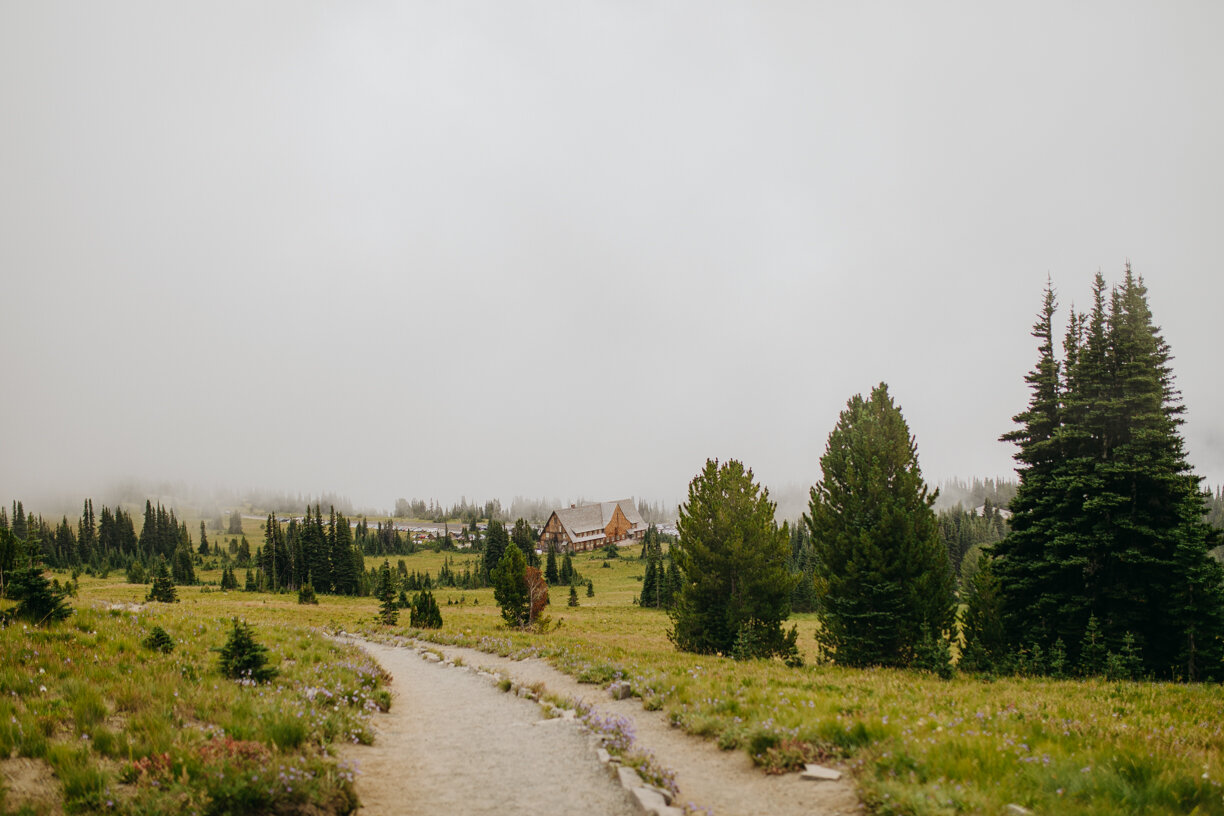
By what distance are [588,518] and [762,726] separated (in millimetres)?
168991

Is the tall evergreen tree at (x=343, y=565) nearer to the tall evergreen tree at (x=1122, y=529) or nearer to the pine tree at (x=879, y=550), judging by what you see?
the pine tree at (x=879, y=550)

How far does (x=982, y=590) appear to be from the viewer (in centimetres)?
2522

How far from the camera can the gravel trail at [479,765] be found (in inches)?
275

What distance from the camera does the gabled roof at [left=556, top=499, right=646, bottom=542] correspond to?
551 feet

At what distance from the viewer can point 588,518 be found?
573ft

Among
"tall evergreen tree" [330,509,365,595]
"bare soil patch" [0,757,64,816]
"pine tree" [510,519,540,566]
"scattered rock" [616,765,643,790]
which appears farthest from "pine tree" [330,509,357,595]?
"scattered rock" [616,765,643,790]

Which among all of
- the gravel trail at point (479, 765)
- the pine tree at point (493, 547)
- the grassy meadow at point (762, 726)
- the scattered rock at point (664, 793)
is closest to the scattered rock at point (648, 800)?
the scattered rock at point (664, 793)

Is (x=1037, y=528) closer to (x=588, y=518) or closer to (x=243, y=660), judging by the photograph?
(x=243, y=660)

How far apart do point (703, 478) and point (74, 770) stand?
77.3 feet

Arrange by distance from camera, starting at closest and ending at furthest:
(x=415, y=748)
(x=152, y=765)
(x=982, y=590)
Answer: (x=152, y=765), (x=415, y=748), (x=982, y=590)

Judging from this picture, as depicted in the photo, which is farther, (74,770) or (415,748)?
(415,748)

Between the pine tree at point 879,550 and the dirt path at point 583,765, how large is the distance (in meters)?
13.7

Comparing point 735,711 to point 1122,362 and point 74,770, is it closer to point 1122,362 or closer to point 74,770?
point 74,770

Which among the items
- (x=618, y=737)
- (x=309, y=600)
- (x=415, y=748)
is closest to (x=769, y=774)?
(x=618, y=737)
